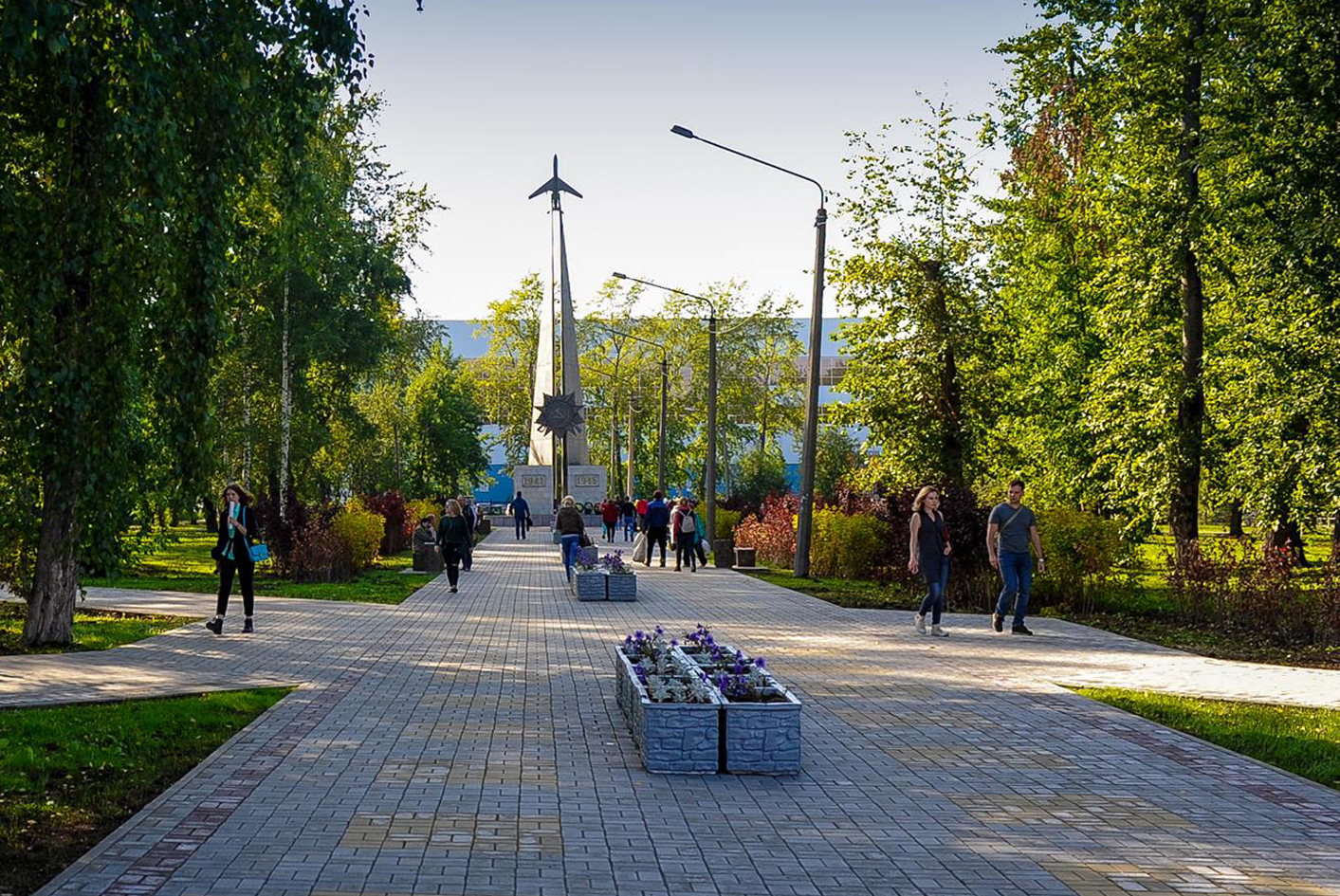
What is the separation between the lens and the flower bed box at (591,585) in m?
23.0

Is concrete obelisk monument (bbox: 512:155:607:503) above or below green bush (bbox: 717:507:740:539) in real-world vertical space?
above

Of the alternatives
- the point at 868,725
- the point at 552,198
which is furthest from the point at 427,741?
the point at 552,198

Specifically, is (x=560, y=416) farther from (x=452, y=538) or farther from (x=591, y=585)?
(x=591, y=585)

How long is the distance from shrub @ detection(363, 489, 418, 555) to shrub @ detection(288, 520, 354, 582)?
11000 millimetres

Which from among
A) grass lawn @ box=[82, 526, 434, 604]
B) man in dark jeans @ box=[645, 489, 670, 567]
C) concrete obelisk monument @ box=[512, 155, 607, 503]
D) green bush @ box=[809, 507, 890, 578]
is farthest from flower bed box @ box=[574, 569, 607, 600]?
concrete obelisk monument @ box=[512, 155, 607, 503]

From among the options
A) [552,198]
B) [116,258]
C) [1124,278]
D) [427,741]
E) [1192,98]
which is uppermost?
[552,198]

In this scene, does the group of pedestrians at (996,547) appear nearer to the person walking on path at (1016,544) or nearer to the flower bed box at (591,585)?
the person walking on path at (1016,544)

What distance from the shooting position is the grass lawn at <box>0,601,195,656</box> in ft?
47.8

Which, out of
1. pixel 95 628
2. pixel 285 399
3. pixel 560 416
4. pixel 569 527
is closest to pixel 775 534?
pixel 569 527

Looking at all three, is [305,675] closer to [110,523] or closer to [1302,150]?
[110,523]

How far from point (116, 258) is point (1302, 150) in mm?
17464

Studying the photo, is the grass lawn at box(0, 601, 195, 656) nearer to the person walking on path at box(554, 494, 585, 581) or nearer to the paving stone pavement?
the paving stone pavement

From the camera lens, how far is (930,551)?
17078 mm

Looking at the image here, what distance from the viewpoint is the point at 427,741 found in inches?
372
